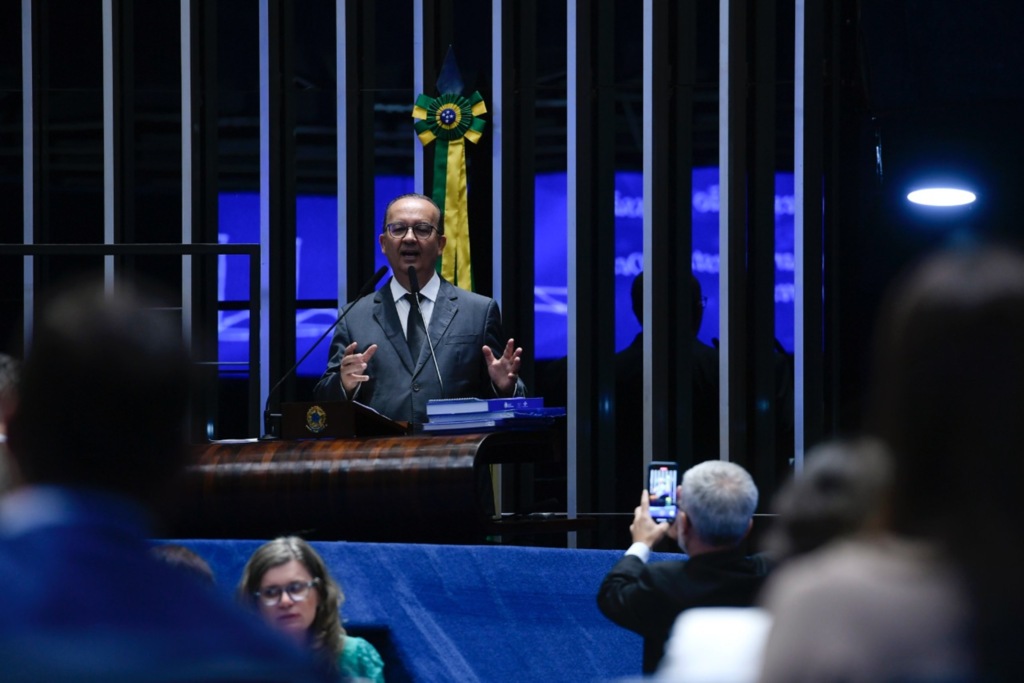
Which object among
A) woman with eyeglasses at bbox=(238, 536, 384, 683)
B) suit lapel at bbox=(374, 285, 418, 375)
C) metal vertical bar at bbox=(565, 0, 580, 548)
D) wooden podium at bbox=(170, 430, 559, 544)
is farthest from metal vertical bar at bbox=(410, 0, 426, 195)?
woman with eyeglasses at bbox=(238, 536, 384, 683)

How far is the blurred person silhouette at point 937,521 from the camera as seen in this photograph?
2.51 feet

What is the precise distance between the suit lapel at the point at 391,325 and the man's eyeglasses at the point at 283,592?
3.70 ft

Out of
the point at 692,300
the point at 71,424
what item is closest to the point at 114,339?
the point at 71,424

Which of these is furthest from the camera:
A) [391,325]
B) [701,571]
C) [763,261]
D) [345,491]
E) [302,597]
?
[763,261]

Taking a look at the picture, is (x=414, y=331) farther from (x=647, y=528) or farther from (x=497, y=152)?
(x=497, y=152)

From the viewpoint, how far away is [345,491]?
299 cm

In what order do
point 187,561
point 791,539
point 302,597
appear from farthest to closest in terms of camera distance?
point 302,597, point 187,561, point 791,539

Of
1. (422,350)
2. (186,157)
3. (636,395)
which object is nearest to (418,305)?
(422,350)

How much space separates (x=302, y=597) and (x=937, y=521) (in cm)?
190

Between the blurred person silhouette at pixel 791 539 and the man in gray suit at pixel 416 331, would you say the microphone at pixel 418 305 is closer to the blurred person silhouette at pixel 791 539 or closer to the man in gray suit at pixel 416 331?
the man in gray suit at pixel 416 331

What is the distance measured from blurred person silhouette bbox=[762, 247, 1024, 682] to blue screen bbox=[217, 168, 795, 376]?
4119mm

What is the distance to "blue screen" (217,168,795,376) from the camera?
4918 mm

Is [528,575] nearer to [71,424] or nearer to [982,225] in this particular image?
[71,424]

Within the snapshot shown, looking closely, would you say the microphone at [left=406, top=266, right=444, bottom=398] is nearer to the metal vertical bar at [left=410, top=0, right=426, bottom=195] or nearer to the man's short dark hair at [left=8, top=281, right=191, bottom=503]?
the metal vertical bar at [left=410, top=0, right=426, bottom=195]
